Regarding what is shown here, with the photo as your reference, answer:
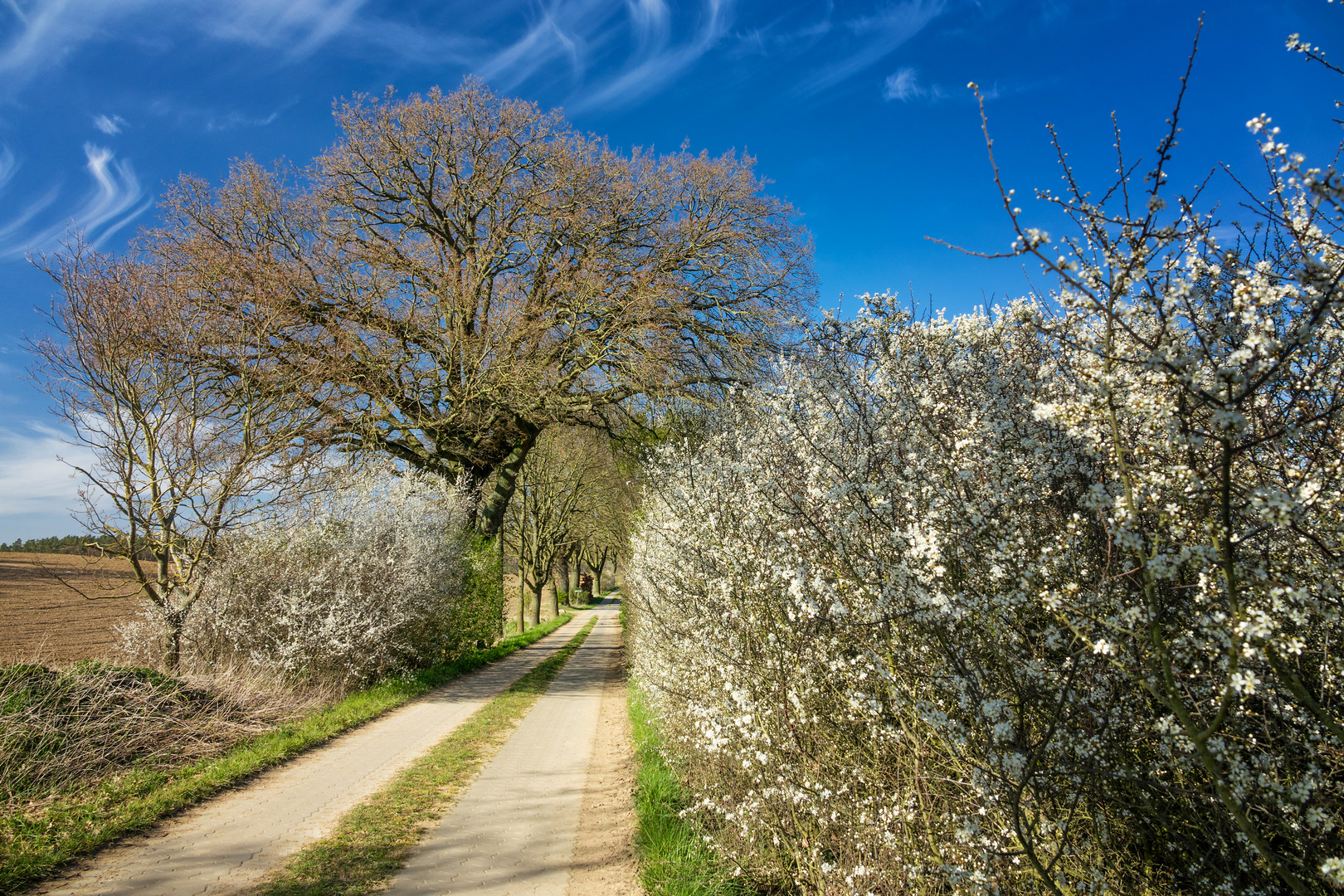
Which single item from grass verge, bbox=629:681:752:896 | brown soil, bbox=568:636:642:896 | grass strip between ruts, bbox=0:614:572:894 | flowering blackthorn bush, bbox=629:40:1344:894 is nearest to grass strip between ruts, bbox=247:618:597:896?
brown soil, bbox=568:636:642:896

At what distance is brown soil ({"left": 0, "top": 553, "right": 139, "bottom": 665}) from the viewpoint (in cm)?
851

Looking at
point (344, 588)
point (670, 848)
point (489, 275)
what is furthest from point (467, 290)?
point (670, 848)

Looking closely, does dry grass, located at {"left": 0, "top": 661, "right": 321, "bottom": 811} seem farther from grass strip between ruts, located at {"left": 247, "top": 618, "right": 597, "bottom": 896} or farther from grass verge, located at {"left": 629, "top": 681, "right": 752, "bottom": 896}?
grass verge, located at {"left": 629, "top": 681, "right": 752, "bottom": 896}

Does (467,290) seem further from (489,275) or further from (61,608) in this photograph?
(61,608)

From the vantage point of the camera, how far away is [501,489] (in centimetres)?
1775

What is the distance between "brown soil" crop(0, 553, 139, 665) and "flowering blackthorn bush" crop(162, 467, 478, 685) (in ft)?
3.90

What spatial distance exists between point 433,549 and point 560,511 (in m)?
15.5

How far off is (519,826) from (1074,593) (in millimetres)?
4882

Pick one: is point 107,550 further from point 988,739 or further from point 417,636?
point 988,739

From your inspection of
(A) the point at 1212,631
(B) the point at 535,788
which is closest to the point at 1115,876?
(A) the point at 1212,631

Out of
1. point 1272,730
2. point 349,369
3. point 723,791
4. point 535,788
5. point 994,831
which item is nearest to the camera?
point 1272,730

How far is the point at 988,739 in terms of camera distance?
108 inches

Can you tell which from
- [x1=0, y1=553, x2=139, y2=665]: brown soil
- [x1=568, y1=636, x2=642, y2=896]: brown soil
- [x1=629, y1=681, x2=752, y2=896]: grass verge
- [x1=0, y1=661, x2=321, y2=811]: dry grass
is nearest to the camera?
[x1=629, y1=681, x2=752, y2=896]: grass verge

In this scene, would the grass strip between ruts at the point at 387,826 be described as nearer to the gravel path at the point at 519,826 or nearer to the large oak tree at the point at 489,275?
the gravel path at the point at 519,826
